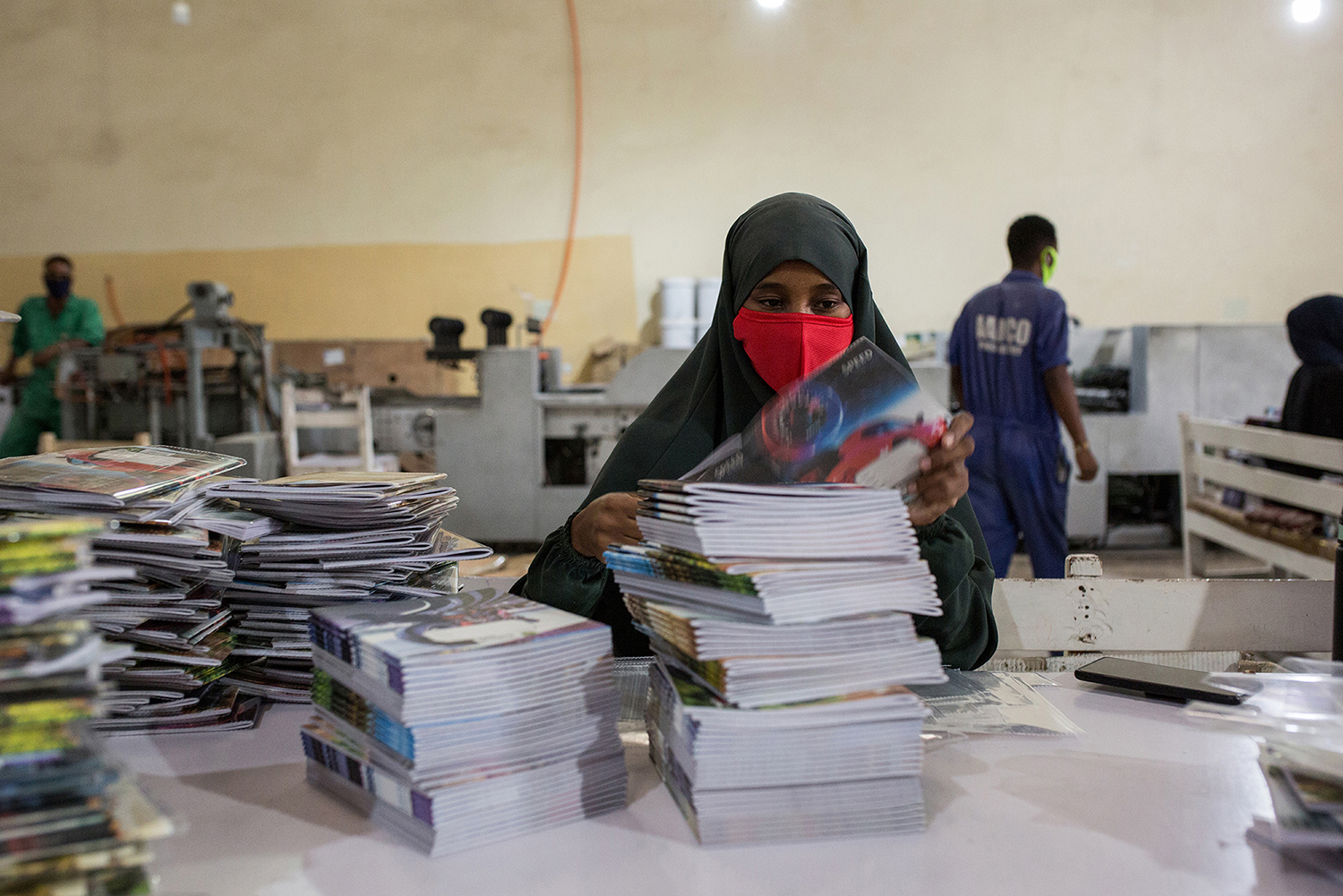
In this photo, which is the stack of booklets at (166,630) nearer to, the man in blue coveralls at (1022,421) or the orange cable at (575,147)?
the man in blue coveralls at (1022,421)

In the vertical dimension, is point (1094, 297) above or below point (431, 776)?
above

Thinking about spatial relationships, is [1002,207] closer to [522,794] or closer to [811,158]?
[811,158]

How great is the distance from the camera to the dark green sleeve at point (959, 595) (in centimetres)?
106

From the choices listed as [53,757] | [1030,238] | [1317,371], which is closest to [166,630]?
[53,757]

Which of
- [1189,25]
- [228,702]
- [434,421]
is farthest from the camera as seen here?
[1189,25]

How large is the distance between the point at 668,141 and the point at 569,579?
6.01 metres

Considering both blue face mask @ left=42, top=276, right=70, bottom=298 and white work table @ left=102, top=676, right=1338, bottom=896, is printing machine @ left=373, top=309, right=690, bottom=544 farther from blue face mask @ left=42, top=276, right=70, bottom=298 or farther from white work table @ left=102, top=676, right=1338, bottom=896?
white work table @ left=102, top=676, right=1338, bottom=896

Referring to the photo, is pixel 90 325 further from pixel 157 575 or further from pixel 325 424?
pixel 157 575

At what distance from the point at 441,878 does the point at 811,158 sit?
6.64 meters

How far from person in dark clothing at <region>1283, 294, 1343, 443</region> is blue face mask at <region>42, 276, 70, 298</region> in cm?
682

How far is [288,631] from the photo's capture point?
1007 mm

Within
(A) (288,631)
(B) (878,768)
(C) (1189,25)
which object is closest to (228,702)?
(A) (288,631)

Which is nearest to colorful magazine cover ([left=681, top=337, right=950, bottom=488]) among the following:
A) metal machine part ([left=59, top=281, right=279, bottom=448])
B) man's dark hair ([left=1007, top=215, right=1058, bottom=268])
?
man's dark hair ([left=1007, top=215, right=1058, bottom=268])

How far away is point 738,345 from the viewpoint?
1381 mm
